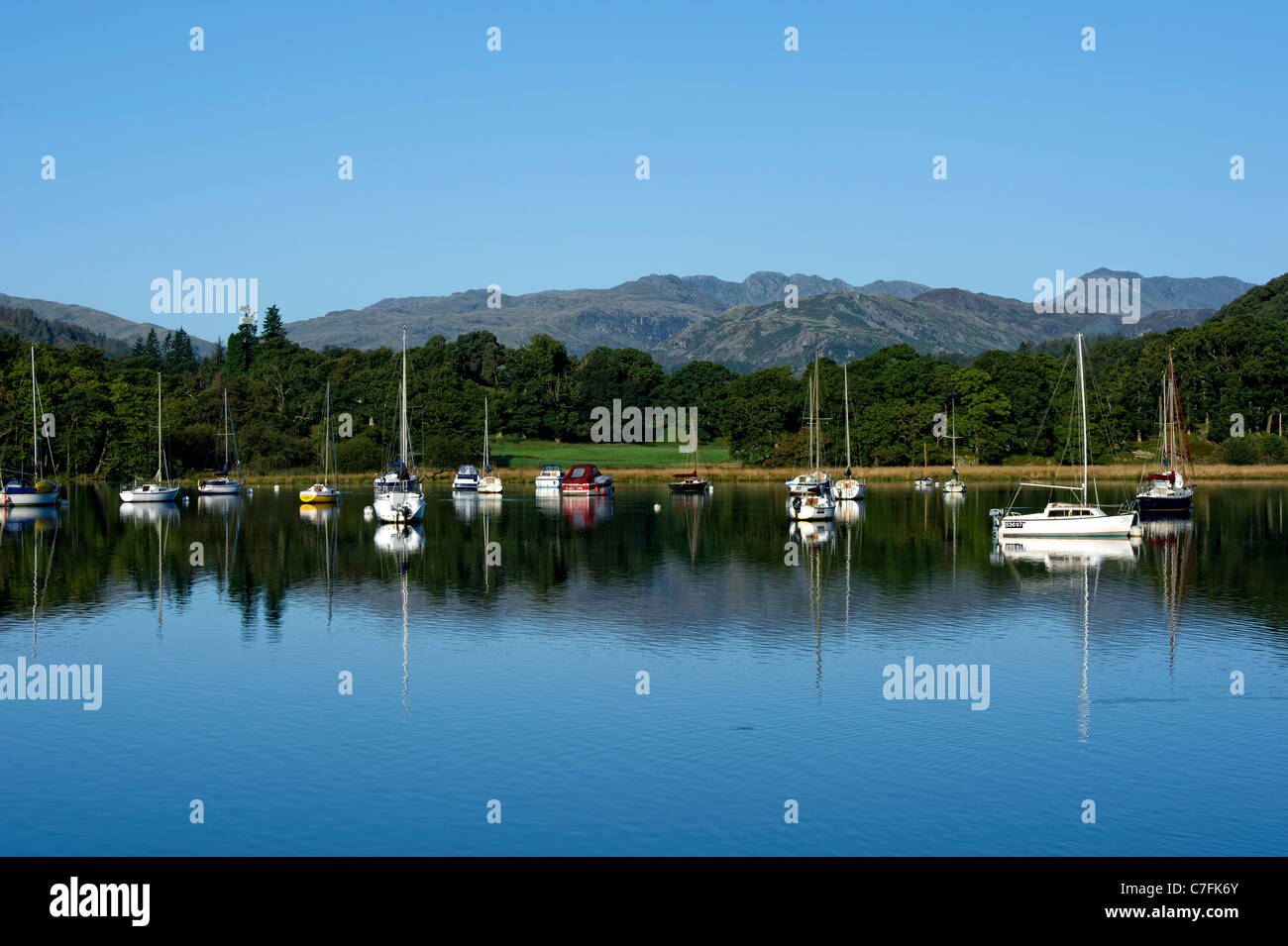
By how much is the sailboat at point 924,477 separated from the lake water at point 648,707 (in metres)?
77.3

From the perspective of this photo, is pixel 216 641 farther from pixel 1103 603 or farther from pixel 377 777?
pixel 1103 603

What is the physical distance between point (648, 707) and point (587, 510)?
249 feet

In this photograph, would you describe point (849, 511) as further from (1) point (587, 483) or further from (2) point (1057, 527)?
(1) point (587, 483)

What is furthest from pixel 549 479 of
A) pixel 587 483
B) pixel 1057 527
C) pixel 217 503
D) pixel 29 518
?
pixel 1057 527

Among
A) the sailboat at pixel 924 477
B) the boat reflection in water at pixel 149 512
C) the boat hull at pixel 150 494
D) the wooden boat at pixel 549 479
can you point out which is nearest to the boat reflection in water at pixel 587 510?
the wooden boat at pixel 549 479

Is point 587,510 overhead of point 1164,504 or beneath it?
beneath

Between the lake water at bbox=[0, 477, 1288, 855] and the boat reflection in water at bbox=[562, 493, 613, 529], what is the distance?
87.5 feet

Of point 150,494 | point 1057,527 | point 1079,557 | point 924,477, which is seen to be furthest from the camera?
point 924,477

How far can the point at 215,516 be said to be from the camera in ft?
320

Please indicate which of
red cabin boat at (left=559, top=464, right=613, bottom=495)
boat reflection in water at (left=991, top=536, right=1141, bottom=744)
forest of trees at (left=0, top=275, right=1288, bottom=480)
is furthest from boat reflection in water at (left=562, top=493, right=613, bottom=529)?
forest of trees at (left=0, top=275, right=1288, bottom=480)

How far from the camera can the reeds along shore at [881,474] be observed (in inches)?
5999

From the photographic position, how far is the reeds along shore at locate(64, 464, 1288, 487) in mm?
152375

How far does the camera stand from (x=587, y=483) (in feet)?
436
